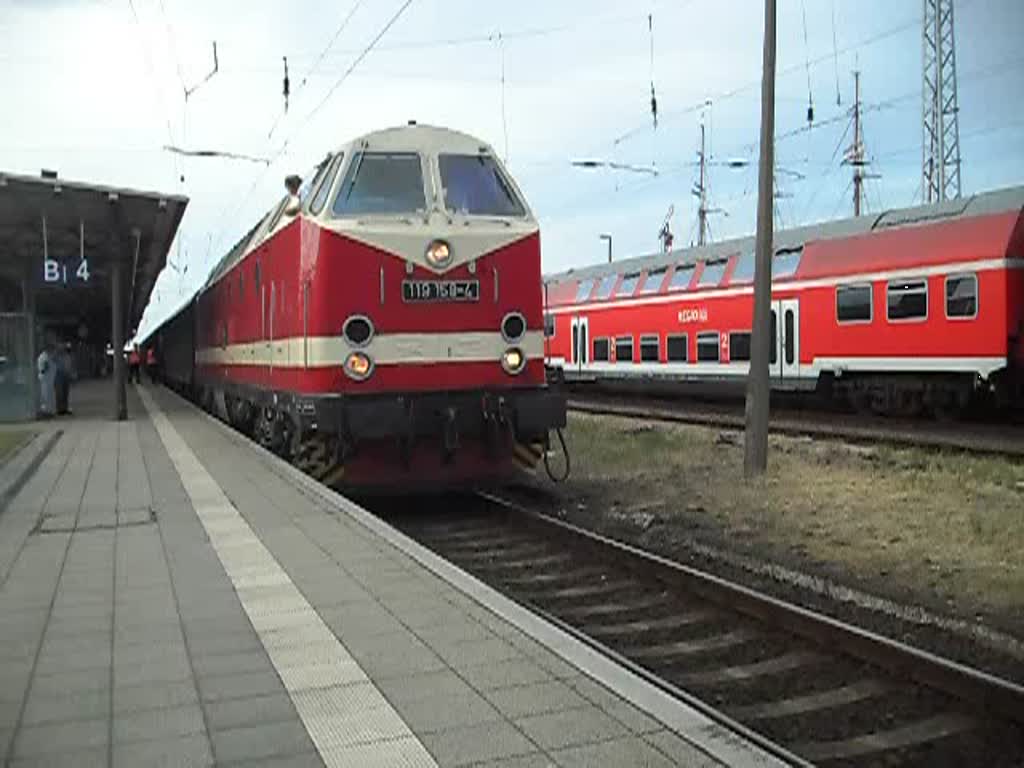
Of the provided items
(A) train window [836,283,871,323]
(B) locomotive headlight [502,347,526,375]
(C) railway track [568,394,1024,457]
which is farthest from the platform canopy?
(A) train window [836,283,871,323]

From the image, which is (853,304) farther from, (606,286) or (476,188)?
(476,188)

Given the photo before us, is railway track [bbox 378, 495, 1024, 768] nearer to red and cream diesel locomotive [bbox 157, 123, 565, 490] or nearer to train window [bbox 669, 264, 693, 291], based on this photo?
red and cream diesel locomotive [bbox 157, 123, 565, 490]

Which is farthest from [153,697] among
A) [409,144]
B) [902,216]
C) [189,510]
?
[902,216]

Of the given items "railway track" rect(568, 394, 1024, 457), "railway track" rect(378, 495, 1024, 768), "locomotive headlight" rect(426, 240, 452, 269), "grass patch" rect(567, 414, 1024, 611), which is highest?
"locomotive headlight" rect(426, 240, 452, 269)

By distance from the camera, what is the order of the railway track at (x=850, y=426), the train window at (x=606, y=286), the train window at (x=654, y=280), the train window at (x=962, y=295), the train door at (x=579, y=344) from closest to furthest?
the railway track at (x=850, y=426)
the train window at (x=962, y=295)
the train window at (x=654, y=280)
the train window at (x=606, y=286)
the train door at (x=579, y=344)

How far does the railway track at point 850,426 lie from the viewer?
1484cm

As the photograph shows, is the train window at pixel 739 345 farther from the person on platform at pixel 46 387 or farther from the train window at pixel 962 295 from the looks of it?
the person on platform at pixel 46 387

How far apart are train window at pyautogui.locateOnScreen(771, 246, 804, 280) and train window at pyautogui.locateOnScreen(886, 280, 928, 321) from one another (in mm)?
2776

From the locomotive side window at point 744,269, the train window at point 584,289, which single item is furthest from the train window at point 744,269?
the train window at point 584,289

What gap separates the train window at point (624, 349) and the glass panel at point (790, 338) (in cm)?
634

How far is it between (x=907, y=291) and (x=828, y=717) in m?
14.5

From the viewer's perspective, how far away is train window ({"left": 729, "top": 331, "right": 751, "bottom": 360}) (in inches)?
882

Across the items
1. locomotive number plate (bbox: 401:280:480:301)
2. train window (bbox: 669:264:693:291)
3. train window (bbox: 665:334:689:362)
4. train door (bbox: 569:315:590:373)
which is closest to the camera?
locomotive number plate (bbox: 401:280:480:301)

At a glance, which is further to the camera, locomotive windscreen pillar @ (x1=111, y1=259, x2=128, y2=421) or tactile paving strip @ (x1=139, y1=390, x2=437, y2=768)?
locomotive windscreen pillar @ (x1=111, y1=259, x2=128, y2=421)
